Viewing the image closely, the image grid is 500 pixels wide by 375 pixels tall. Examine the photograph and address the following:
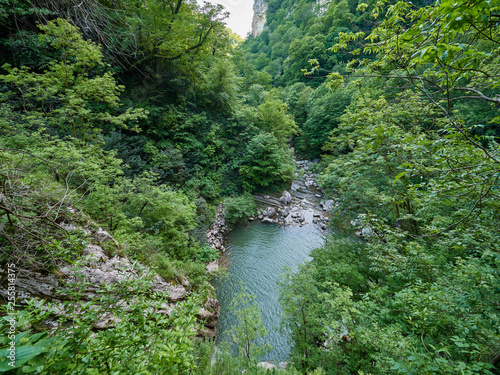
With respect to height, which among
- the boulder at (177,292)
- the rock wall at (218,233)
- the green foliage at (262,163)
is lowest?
the rock wall at (218,233)

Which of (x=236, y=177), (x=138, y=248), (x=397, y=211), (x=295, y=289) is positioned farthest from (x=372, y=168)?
(x=236, y=177)

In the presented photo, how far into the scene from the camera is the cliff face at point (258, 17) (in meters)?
42.0

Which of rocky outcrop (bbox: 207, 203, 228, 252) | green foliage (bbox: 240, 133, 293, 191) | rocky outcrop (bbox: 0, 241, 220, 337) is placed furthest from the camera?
green foliage (bbox: 240, 133, 293, 191)

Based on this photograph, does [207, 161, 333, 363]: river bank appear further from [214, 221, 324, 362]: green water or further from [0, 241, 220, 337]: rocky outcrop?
[0, 241, 220, 337]: rocky outcrop

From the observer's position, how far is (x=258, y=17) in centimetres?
4278

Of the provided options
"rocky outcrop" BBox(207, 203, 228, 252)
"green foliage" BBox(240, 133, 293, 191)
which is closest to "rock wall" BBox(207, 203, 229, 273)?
"rocky outcrop" BBox(207, 203, 228, 252)

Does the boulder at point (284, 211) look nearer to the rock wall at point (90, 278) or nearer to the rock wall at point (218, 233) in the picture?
the rock wall at point (218, 233)

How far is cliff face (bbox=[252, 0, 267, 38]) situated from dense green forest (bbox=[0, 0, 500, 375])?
135 feet

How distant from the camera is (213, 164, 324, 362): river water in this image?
15.4ft

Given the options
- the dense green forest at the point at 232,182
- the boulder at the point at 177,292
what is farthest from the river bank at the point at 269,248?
the boulder at the point at 177,292

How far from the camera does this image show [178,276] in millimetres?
4270

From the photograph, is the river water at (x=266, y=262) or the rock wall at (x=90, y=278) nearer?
the rock wall at (x=90, y=278)

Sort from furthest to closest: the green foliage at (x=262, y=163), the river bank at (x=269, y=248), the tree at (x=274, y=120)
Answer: the tree at (x=274, y=120)
the green foliage at (x=262, y=163)
the river bank at (x=269, y=248)

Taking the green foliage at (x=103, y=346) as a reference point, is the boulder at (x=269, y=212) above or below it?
below
